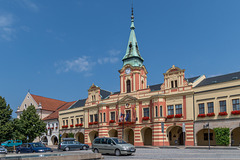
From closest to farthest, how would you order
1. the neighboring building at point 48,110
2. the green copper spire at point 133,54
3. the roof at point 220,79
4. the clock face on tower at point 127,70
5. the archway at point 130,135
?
the roof at point 220,79 < the archway at point 130,135 < the clock face on tower at point 127,70 < the green copper spire at point 133,54 < the neighboring building at point 48,110

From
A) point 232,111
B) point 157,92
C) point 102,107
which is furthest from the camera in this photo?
point 102,107

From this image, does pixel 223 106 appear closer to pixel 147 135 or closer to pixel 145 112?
pixel 145 112

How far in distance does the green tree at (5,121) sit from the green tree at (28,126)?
1.32 metres

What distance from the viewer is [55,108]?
7319 cm

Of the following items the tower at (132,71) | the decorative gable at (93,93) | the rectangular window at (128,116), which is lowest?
the rectangular window at (128,116)

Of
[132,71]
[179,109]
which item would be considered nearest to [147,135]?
[179,109]

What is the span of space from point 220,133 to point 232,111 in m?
3.41

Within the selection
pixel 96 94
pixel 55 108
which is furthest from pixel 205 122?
pixel 55 108

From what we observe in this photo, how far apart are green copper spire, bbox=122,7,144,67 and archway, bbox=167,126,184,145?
13466 mm

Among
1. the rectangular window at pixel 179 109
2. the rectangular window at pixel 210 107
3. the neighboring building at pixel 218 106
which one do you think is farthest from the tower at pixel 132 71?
the rectangular window at pixel 210 107

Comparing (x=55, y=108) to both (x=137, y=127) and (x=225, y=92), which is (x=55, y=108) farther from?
(x=225, y=92)

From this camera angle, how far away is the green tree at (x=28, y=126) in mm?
52156

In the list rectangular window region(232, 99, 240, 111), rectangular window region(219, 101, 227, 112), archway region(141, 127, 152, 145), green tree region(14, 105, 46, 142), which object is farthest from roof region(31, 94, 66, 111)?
rectangular window region(232, 99, 240, 111)

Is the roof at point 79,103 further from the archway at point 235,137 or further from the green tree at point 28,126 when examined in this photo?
the archway at point 235,137
